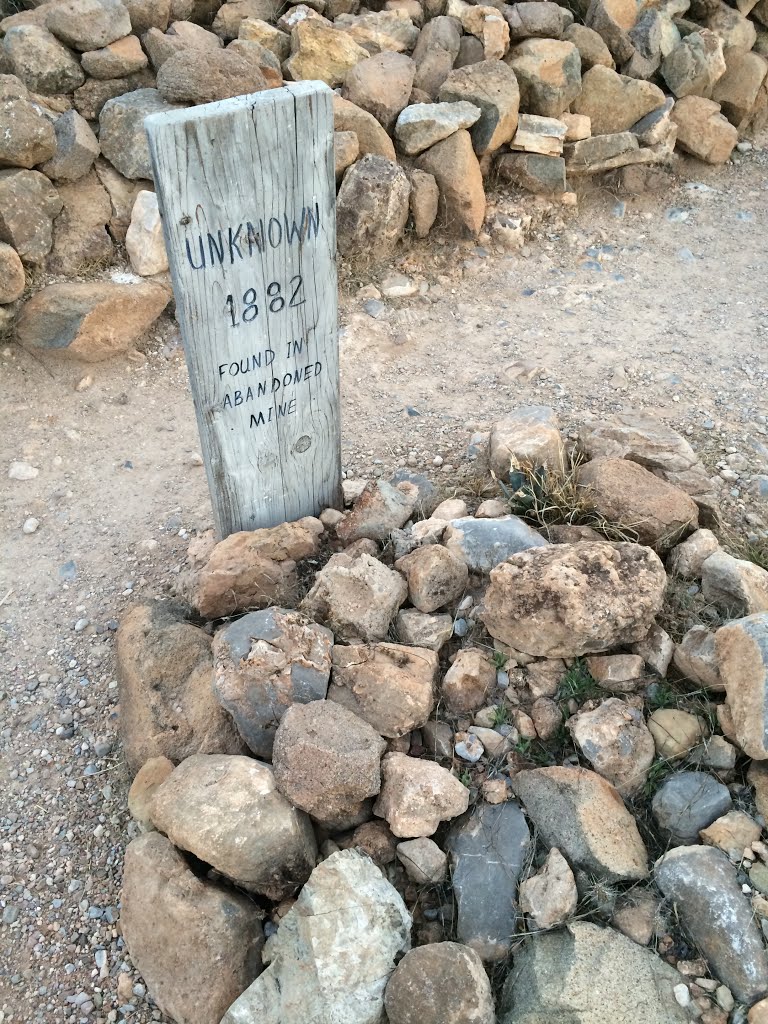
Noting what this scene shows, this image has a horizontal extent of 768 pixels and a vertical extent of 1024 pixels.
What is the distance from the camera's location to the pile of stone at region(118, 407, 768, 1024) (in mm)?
1877

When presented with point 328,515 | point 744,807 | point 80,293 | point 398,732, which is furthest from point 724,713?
point 80,293

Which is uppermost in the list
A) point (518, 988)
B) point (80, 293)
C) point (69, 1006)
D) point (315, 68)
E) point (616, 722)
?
point (315, 68)

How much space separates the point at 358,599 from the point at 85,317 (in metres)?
2.45

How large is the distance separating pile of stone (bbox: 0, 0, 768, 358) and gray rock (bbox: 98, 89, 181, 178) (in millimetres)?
10

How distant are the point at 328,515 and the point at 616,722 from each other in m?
1.31

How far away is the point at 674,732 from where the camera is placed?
2268mm

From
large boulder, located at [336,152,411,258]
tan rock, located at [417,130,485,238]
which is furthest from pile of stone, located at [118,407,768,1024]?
tan rock, located at [417,130,485,238]

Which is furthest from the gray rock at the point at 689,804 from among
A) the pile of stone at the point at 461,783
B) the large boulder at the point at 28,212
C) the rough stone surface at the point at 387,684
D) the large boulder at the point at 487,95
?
the large boulder at the point at 487,95

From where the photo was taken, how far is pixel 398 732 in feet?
7.63

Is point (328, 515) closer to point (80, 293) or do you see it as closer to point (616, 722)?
point (616, 722)

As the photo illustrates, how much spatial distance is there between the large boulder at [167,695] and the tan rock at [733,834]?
4.18 ft

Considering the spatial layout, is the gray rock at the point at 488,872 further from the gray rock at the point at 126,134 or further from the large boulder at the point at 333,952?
the gray rock at the point at 126,134

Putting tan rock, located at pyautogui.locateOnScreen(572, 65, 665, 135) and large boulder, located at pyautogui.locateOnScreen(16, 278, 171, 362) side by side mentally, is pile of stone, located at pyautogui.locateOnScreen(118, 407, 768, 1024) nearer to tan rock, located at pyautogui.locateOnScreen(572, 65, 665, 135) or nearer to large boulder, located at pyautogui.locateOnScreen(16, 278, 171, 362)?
large boulder, located at pyautogui.locateOnScreen(16, 278, 171, 362)

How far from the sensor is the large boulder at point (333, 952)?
1.86m
